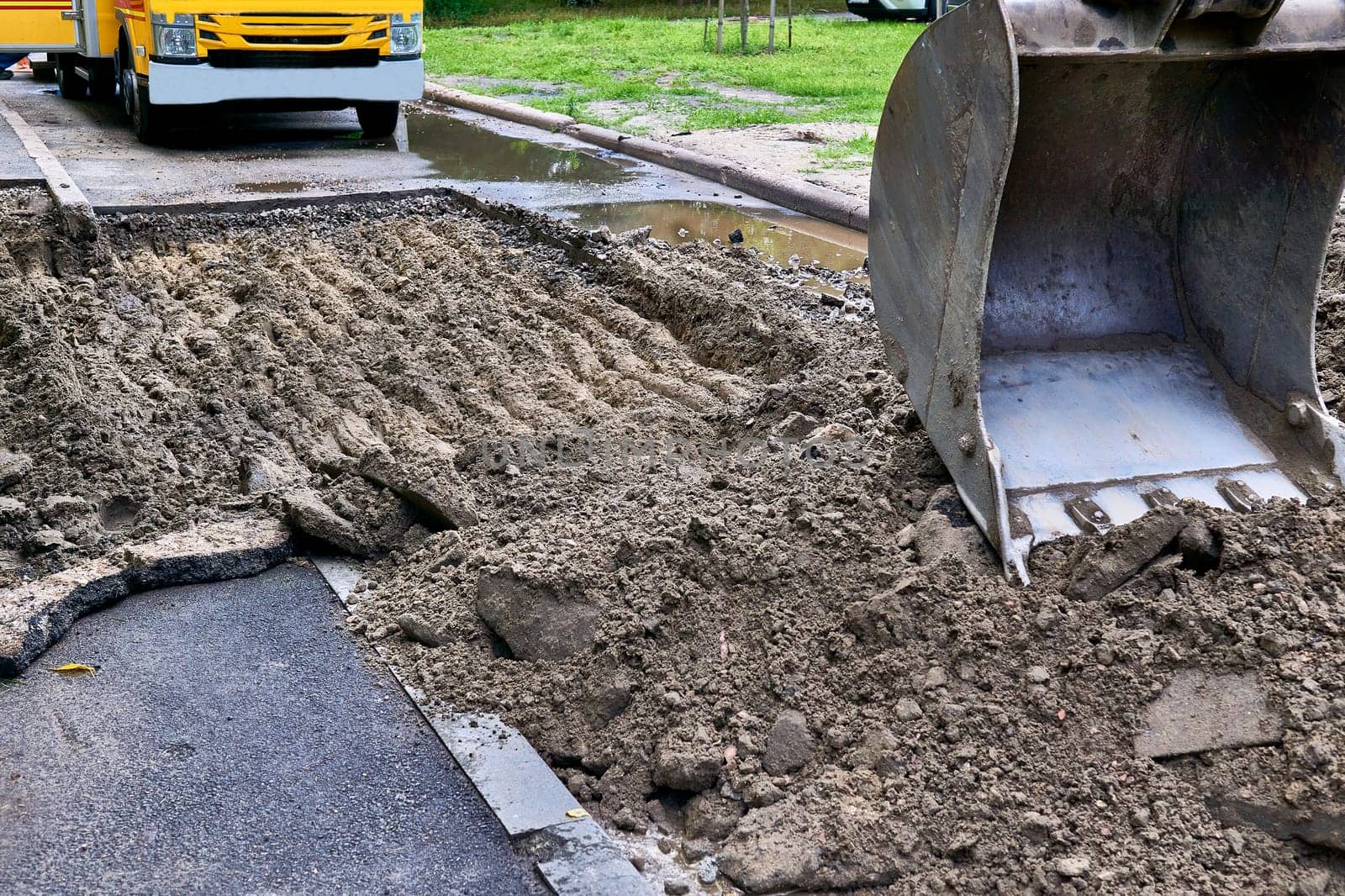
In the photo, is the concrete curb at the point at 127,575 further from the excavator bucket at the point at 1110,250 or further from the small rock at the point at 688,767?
the excavator bucket at the point at 1110,250

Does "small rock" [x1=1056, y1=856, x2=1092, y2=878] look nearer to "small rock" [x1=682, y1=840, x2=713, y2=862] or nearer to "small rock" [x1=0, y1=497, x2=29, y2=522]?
"small rock" [x1=682, y1=840, x2=713, y2=862]

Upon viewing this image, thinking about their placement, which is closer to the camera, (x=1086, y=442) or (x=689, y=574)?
(x=689, y=574)

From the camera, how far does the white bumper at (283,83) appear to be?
12547 mm

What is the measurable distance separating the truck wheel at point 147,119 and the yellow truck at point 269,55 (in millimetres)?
11

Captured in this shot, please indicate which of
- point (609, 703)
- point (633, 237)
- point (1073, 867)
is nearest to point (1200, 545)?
point (1073, 867)

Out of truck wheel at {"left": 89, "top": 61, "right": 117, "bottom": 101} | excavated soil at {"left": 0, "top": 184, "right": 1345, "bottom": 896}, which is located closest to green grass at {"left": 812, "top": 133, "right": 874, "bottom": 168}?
excavated soil at {"left": 0, "top": 184, "right": 1345, "bottom": 896}

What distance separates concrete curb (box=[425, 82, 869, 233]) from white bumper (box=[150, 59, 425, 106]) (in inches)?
80.7

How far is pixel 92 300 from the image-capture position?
23.3 feet

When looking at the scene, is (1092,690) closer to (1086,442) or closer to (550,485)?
(1086,442)

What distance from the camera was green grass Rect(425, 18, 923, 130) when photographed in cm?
1552

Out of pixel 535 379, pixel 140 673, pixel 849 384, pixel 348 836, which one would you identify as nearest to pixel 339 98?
pixel 535 379

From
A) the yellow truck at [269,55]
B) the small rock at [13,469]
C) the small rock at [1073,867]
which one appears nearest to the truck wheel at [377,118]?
the yellow truck at [269,55]

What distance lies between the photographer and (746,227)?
385 inches

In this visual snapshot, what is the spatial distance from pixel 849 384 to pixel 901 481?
1335mm
